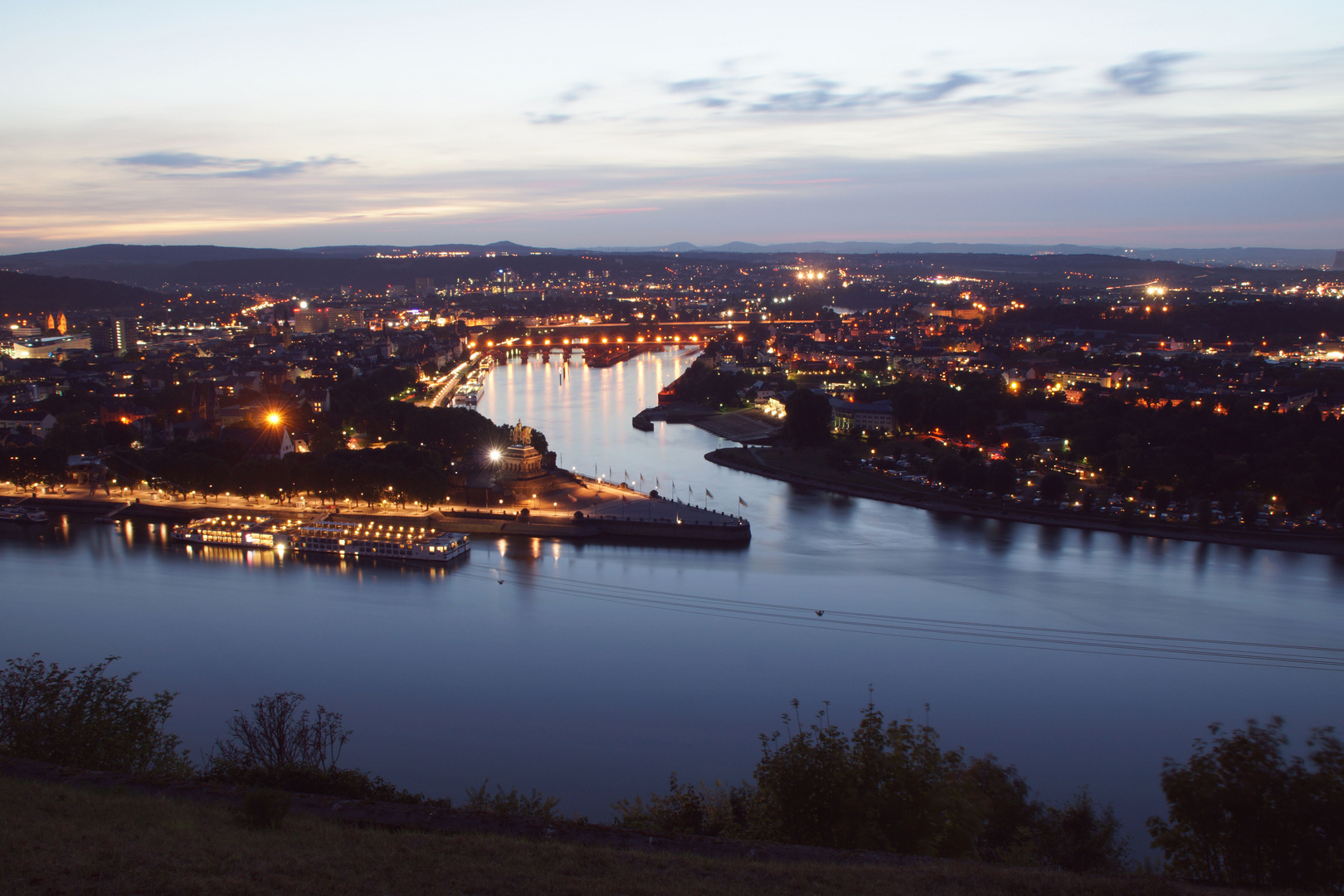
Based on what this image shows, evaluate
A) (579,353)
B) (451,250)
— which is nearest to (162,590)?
(579,353)

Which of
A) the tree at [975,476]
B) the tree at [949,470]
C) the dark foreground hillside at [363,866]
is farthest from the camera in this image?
the tree at [949,470]

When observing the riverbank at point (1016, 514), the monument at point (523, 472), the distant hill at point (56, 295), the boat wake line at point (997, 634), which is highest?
the distant hill at point (56, 295)

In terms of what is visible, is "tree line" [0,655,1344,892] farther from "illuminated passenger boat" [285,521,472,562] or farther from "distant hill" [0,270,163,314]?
"distant hill" [0,270,163,314]

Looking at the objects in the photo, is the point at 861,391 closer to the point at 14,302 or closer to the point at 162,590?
the point at 162,590

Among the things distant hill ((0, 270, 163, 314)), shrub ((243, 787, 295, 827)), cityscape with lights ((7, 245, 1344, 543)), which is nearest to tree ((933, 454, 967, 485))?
cityscape with lights ((7, 245, 1344, 543))

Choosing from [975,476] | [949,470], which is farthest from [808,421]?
[975,476]

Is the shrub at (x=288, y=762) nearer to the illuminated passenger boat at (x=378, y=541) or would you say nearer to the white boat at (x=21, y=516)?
the illuminated passenger boat at (x=378, y=541)

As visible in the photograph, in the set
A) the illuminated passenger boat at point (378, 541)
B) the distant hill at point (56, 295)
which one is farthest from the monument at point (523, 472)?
the distant hill at point (56, 295)
